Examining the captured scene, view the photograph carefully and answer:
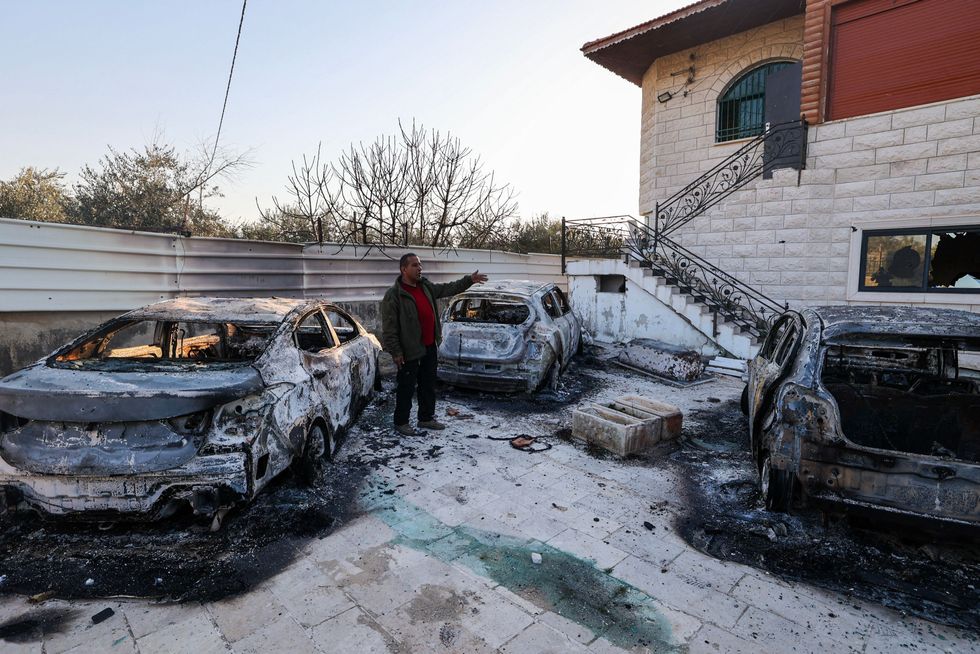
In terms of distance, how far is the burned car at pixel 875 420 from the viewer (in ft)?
10.3

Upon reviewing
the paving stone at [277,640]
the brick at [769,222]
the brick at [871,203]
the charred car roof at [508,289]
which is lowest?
the paving stone at [277,640]

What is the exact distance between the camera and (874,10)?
888cm

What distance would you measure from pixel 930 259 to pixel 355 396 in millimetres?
9951

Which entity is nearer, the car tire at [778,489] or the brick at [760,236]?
the car tire at [778,489]

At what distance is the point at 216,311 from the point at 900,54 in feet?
37.5

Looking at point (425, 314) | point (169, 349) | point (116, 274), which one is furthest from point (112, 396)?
point (116, 274)

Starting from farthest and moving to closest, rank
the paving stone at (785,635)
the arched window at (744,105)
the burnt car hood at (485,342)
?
1. the arched window at (744,105)
2. the burnt car hood at (485,342)
3. the paving stone at (785,635)

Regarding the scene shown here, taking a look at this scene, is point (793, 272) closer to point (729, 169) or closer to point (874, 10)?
point (729, 169)

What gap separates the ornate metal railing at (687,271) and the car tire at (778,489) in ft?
22.2

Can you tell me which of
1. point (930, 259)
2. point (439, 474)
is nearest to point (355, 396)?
point (439, 474)

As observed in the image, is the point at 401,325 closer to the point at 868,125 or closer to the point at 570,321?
the point at 570,321

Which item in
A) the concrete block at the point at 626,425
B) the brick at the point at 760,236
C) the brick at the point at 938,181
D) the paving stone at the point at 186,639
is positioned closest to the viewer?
the paving stone at the point at 186,639

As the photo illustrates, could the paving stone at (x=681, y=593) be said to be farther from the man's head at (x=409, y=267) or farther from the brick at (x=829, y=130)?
the brick at (x=829, y=130)

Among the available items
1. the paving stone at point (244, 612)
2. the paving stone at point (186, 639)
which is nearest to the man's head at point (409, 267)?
the paving stone at point (244, 612)
